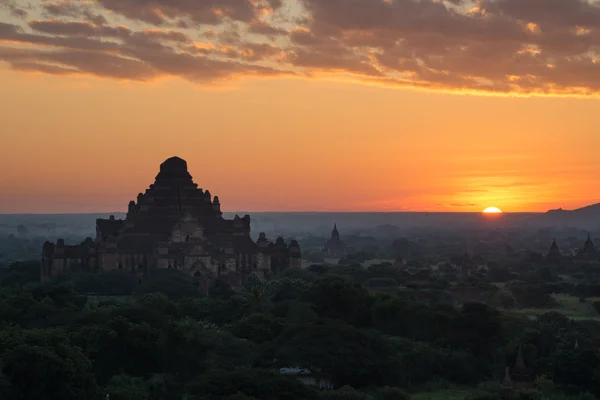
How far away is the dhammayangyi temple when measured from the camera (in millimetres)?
115000

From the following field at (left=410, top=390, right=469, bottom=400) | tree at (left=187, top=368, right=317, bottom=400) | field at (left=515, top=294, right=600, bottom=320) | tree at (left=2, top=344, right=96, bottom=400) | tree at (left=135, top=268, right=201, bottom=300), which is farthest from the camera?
field at (left=515, top=294, right=600, bottom=320)

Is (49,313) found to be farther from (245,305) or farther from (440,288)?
(440,288)

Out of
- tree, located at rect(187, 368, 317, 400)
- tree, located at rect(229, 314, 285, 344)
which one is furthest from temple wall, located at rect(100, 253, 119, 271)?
tree, located at rect(187, 368, 317, 400)

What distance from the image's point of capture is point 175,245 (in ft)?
379

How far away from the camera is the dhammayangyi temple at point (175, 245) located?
115 metres

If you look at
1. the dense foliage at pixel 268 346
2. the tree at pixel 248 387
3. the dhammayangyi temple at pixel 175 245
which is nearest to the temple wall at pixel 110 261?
Result: the dhammayangyi temple at pixel 175 245

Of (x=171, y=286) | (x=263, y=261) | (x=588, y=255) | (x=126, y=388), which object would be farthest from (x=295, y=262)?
(x=588, y=255)

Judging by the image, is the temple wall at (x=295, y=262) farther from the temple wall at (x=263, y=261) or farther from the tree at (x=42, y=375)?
the tree at (x=42, y=375)

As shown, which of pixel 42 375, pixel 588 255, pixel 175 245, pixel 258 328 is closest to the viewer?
pixel 42 375

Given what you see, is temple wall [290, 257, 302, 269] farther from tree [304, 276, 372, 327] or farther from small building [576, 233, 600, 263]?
small building [576, 233, 600, 263]

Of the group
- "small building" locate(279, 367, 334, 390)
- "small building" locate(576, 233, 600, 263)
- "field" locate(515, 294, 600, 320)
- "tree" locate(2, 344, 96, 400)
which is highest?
"small building" locate(576, 233, 600, 263)

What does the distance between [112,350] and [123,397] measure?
795 cm

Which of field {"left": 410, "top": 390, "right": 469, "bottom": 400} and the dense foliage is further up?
the dense foliage

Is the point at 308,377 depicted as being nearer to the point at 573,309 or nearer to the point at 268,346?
the point at 268,346
